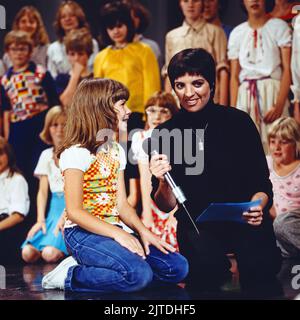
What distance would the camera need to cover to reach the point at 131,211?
2.85 metres

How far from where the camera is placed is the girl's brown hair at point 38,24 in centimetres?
432

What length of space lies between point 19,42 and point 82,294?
208 centimetres

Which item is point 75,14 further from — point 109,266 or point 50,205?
point 109,266

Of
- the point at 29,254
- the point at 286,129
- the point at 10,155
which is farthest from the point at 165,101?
the point at 29,254

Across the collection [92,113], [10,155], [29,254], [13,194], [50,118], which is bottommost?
[29,254]

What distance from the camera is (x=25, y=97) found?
4.29m

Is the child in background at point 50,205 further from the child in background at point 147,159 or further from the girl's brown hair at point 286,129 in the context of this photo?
the girl's brown hair at point 286,129

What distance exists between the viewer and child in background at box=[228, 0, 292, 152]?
3920mm

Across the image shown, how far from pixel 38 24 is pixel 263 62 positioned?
138 centimetres

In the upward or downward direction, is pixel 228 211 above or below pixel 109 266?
above

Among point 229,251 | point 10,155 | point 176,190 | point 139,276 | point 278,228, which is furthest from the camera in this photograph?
point 10,155

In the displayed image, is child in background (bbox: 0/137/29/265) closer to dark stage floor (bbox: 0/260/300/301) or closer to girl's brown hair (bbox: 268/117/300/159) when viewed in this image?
dark stage floor (bbox: 0/260/300/301)

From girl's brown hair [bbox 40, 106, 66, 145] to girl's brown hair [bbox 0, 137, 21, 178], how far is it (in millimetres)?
203
